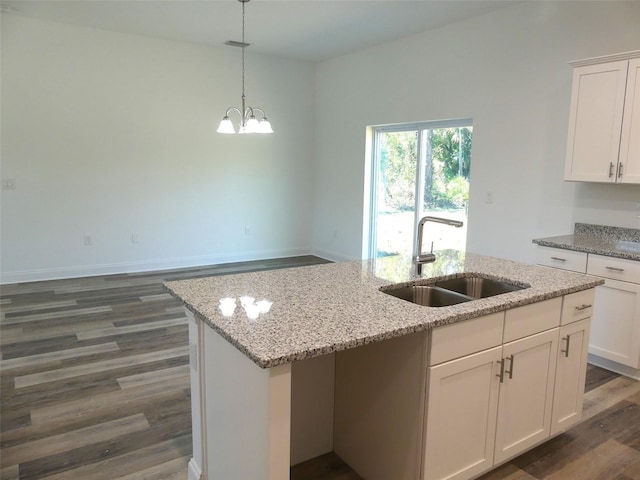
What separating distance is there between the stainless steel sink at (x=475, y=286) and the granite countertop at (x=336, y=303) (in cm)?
4

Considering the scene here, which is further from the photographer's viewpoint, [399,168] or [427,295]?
[399,168]

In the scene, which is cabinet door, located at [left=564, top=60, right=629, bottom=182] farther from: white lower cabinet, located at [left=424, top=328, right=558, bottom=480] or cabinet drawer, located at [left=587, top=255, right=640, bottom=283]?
white lower cabinet, located at [left=424, top=328, right=558, bottom=480]

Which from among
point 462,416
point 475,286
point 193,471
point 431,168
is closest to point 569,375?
point 475,286

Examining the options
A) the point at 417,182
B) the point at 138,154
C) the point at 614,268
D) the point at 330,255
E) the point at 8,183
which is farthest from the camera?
the point at 330,255

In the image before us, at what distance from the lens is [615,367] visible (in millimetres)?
3367

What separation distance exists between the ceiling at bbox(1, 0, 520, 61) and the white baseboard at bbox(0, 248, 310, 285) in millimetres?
2772

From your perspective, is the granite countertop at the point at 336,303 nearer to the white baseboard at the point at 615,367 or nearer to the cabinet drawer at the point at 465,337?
the cabinet drawer at the point at 465,337

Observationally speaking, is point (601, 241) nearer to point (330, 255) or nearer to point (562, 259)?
point (562, 259)

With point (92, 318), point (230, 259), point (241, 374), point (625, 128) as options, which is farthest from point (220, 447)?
point (230, 259)

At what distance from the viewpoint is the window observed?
520 cm

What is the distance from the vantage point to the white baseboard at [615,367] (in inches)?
129

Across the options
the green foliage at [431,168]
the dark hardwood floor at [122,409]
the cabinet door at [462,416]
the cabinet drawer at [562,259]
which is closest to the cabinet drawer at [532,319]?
the cabinet door at [462,416]

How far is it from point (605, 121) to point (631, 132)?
20 centimetres

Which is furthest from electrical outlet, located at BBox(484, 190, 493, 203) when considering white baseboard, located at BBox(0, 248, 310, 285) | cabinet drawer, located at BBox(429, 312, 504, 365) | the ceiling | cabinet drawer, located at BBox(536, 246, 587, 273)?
white baseboard, located at BBox(0, 248, 310, 285)
